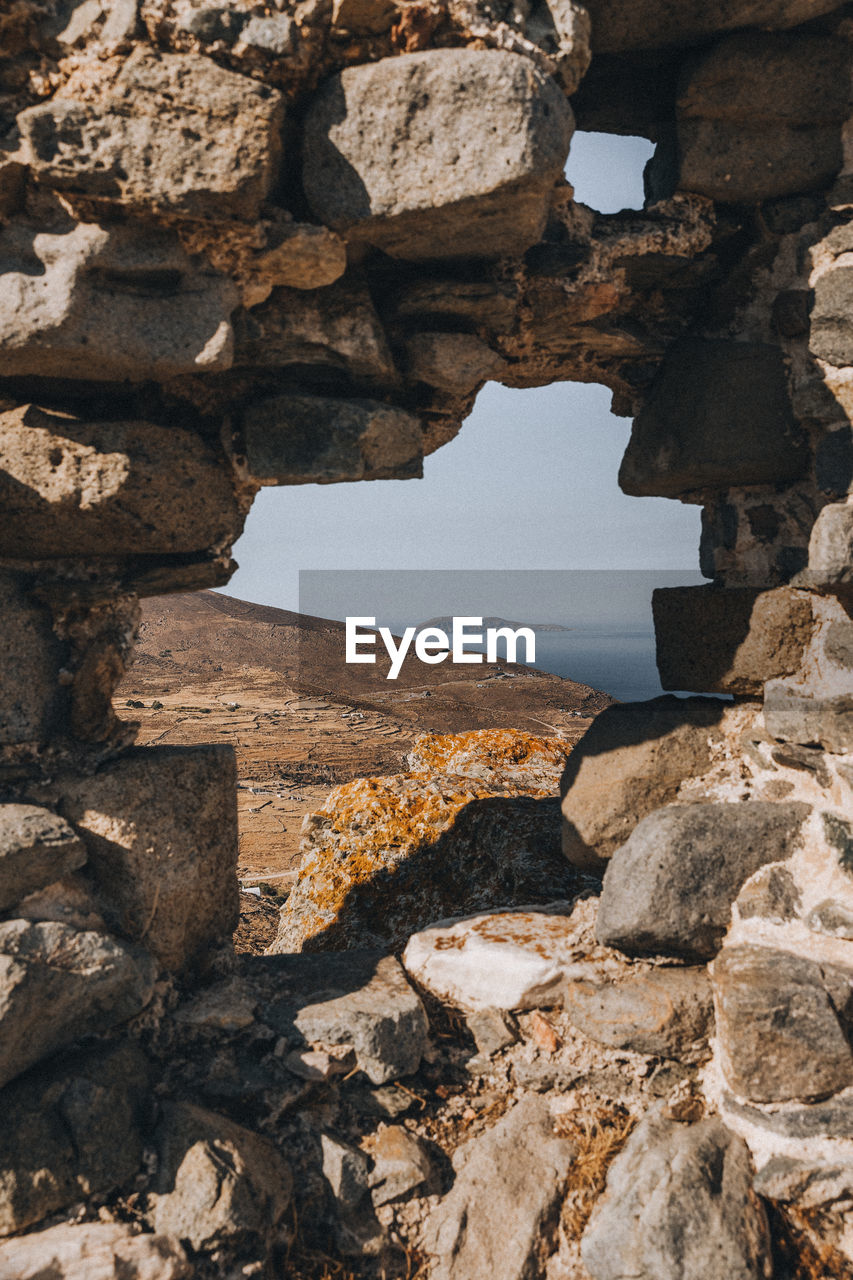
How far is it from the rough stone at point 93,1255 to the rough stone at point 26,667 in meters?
1.37

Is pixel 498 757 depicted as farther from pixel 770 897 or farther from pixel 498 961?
pixel 770 897

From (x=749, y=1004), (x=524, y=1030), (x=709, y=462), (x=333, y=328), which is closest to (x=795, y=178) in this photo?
(x=709, y=462)

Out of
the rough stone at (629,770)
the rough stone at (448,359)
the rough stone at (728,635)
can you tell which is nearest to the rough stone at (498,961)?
the rough stone at (629,770)

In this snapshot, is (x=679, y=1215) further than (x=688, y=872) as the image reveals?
No

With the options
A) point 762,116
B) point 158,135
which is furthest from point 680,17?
point 158,135

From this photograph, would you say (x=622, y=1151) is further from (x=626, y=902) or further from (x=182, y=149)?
(x=182, y=149)

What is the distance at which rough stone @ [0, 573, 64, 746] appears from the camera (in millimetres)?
2727

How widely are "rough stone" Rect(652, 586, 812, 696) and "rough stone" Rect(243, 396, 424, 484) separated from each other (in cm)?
150

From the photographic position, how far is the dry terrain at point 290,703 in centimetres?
1144

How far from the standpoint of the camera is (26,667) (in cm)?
279

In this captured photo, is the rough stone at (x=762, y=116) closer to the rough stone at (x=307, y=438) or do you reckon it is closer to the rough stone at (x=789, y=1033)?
the rough stone at (x=307, y=438)

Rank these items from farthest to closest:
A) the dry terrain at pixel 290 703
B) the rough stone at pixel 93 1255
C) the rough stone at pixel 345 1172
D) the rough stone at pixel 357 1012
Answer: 1. the dry terrain at pixel 290 703
2. the rough stone at pixel 357 1012
3. the rough stone at pixel 345 1172
4. the rough stone at pixel 93 1255

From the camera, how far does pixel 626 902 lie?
2.84m

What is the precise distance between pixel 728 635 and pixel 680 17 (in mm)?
2229
